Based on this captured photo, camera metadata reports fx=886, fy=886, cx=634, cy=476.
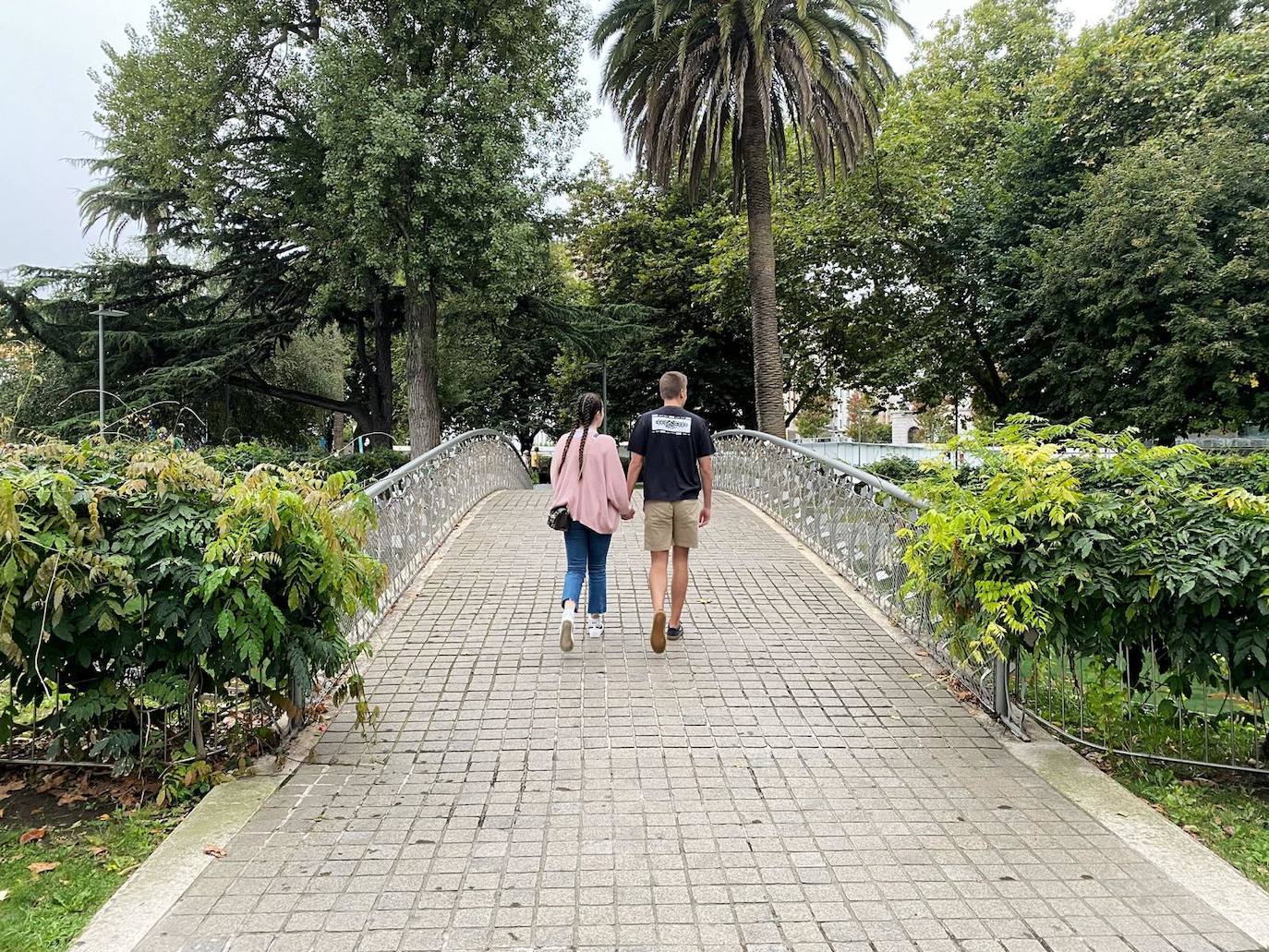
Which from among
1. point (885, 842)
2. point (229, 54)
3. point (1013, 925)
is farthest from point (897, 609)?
point (229, 54)

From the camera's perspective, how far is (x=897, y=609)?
287 inches

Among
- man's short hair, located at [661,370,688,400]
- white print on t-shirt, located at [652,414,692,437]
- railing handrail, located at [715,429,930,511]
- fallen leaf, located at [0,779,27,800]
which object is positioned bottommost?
fallen leaf, located at [0,779,27,800]

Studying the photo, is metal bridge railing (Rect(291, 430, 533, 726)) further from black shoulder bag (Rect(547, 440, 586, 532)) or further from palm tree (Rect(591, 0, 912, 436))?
palm tree (Rect(591, 0, 912, 436))

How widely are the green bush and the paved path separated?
0.75 m

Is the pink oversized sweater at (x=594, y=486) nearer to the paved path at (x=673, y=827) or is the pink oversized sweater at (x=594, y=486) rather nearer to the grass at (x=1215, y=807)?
the paved path at (x=673, y=827)

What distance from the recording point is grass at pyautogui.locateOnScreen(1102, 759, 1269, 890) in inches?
149

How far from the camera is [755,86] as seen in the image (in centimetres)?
1741

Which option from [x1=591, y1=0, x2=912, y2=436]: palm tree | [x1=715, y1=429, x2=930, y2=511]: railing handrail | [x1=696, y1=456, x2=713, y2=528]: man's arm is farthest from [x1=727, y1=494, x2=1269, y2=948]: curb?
[x1=591, y1=0, x2=912, y2=436]: palm tree

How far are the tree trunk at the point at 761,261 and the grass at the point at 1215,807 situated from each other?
13.2 metres

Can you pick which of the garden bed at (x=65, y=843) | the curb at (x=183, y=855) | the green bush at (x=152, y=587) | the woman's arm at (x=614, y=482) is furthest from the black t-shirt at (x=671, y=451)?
the garden bed at (x=65, y=843)

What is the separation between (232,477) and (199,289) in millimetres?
28095

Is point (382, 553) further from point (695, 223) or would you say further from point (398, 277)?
point (695, 223)

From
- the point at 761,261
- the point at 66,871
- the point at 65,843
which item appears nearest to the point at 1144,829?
the point at 66,871

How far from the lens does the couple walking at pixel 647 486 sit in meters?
6.48
